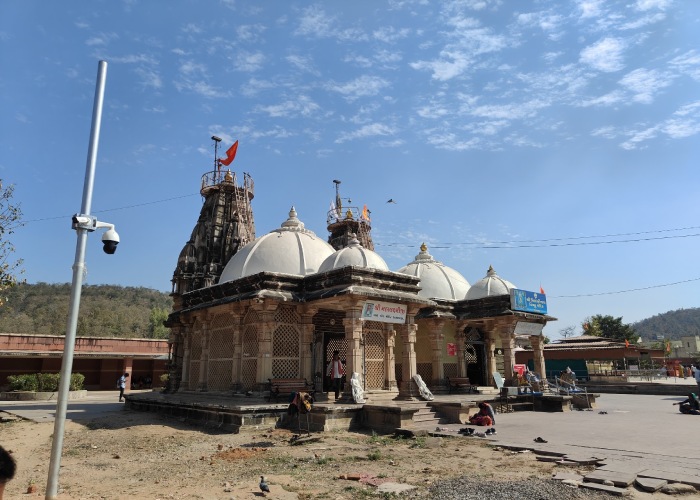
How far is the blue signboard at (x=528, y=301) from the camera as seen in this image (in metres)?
21.9

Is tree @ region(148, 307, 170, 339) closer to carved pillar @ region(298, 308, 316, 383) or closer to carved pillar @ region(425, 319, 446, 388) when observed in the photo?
carved pillar @ region(425, 319, 446, 388)

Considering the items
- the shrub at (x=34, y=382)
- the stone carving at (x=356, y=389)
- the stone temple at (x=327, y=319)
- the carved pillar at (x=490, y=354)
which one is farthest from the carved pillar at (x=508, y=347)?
the shrub at (x=34, y=382)

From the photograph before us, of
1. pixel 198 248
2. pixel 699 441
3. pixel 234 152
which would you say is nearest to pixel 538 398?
pixel 699 441

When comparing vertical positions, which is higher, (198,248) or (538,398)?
(198,248)

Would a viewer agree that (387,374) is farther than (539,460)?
Yes

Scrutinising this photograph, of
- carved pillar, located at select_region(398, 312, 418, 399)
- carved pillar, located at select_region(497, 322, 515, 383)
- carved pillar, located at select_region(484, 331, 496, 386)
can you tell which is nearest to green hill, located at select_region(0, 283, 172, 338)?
carved pillar, located at select_region(484, 331, 496, 386)

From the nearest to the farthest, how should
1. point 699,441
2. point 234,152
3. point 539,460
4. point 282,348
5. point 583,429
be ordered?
1. point 539,460
2. point 699,441
3. point 583,429
4. point 282,348
5. point 234,152

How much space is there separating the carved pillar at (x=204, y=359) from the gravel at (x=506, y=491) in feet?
44.8

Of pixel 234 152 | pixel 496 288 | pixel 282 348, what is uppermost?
pixel 234 152

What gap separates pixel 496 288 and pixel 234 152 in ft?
56.6

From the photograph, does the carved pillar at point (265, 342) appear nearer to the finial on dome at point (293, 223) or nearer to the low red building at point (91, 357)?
the finial on dome at point (293, 223)

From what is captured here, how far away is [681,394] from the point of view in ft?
81.3

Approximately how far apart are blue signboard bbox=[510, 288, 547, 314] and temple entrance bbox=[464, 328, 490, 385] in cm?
339

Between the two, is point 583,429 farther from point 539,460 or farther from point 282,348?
point 282,348
